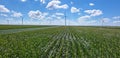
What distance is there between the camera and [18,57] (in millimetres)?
11953

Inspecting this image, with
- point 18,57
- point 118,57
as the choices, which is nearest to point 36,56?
point 18,57

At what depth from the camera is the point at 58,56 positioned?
12.4 m

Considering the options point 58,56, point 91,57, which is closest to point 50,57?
point 58,56

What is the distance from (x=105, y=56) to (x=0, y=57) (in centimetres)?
809

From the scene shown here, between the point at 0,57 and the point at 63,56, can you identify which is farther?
the point at 63,56

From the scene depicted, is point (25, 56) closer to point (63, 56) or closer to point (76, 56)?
point (63, 56)

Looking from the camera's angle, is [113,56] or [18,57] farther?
[113,56]

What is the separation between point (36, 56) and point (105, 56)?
5.51 meters

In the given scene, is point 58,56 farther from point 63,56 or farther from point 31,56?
point 31,56

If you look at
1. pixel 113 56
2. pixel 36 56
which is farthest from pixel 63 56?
pixel 113 56

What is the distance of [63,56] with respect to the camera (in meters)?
12.5

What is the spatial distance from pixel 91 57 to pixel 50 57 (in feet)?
Answer: 10.3

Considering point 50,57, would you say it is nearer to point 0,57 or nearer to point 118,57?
point 0,57

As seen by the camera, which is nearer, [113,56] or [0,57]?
[0,57]
